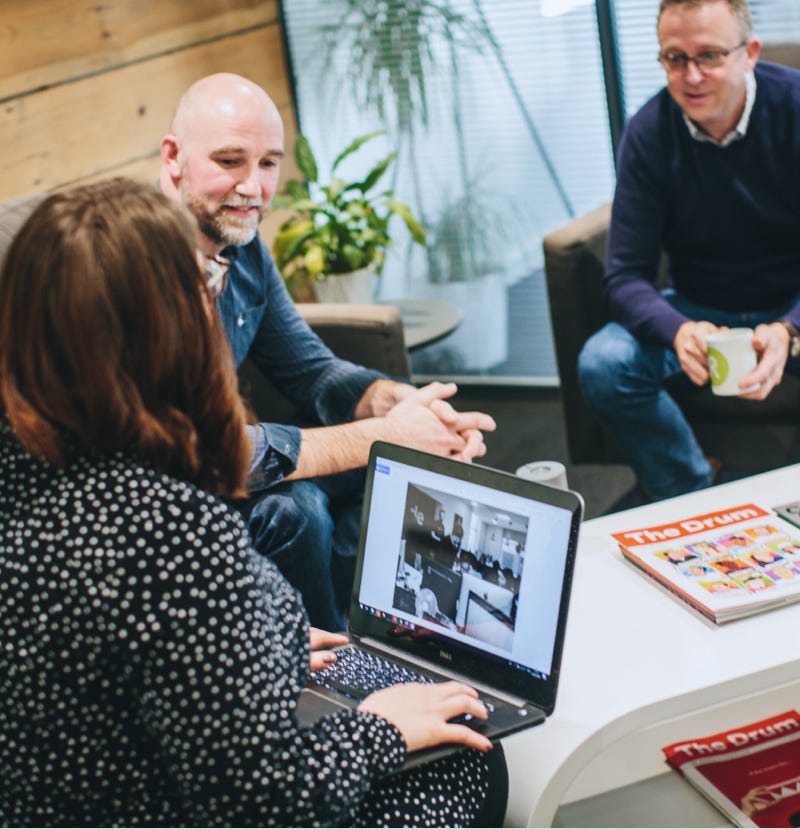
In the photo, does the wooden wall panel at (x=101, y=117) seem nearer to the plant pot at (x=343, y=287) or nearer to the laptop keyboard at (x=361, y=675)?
the plant pot at (x=343, y=287)

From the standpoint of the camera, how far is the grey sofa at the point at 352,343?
225cm

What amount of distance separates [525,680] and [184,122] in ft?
4.20

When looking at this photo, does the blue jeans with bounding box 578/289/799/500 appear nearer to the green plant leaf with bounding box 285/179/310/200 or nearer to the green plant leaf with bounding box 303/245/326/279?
the green plant leaf with bounding box 303/245/326/279

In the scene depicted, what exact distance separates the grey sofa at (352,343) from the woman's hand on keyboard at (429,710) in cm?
117

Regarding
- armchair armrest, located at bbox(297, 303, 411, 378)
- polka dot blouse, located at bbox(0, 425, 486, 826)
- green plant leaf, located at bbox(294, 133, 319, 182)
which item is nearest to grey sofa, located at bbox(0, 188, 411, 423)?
armchair armrest, located at bbox(297, 303, 411, 378)

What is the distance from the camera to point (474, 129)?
11.3 ft

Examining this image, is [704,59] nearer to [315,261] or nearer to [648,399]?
[648,399]

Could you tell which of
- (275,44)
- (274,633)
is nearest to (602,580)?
(274,633)

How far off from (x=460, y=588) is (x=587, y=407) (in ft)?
4.55

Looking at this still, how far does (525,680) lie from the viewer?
4.01ft

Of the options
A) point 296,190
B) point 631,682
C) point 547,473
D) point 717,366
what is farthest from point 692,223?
point 631,682

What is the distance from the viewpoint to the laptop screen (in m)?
1.19

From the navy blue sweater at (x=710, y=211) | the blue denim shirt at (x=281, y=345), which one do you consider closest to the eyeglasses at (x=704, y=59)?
the navy blue sweater at (x=710, y=211)

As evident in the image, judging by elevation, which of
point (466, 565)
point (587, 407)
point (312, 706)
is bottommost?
point (587, 407)
